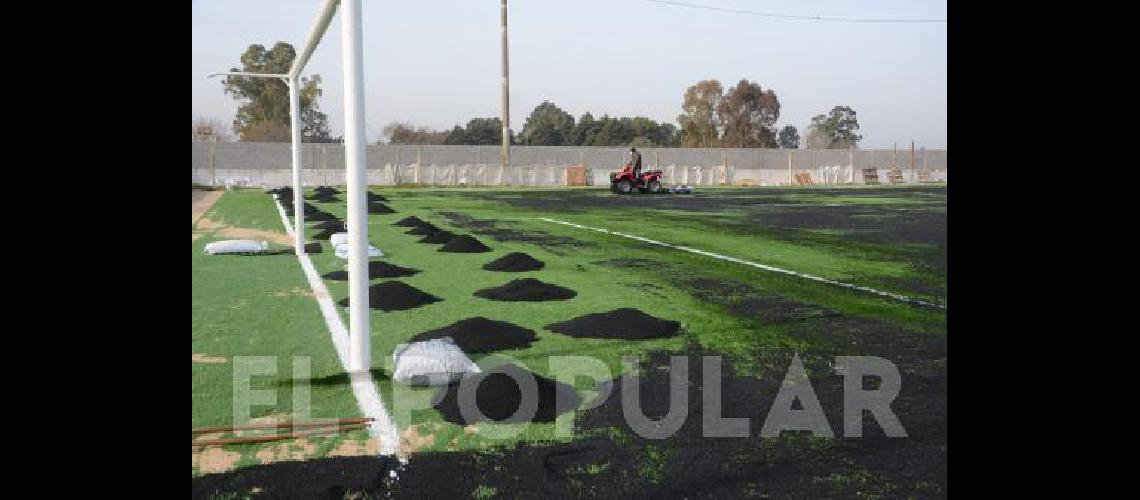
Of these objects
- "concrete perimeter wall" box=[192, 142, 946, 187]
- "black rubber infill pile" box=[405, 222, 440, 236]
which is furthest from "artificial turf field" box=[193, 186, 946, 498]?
"concrete perimeter wall" box=[192, 142, 946, 187]

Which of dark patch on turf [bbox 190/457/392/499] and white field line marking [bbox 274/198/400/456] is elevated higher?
white field line marking [bbox 274/198/400/456]

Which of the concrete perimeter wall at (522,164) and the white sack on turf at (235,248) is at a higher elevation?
the concrete perimeter wall at (522,164)

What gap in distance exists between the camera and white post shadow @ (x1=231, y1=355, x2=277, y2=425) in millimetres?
4812

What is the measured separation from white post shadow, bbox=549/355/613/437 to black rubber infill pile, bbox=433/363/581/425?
5cm

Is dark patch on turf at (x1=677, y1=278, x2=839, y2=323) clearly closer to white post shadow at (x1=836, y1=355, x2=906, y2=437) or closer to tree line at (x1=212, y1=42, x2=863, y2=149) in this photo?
white post shadow at (x1=836, y1=355, x2=906, y2=437)

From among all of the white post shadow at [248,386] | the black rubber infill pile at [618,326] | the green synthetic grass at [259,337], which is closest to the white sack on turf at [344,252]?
the green synthetic grass at [259,337]

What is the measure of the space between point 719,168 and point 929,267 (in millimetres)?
41836

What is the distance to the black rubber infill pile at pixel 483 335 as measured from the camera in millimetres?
6285

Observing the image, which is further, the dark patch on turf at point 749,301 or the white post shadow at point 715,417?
the dark patch on turf at point 749,301

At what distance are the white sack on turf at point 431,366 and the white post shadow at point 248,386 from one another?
0.75 m

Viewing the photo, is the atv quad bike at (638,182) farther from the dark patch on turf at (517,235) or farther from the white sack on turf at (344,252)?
the white sack on turf at (344,252)

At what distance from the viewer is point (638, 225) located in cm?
1862
